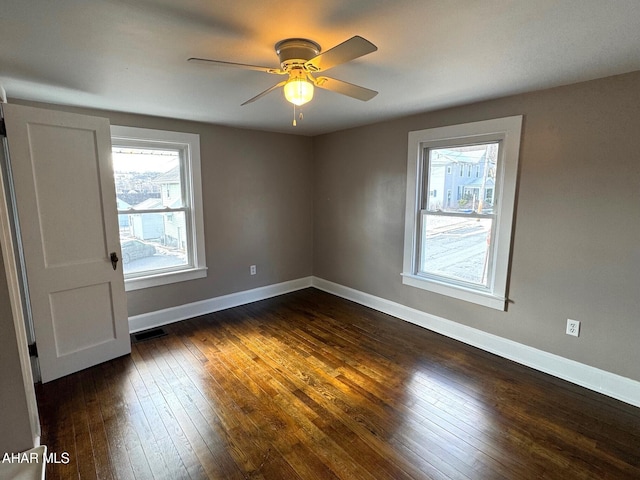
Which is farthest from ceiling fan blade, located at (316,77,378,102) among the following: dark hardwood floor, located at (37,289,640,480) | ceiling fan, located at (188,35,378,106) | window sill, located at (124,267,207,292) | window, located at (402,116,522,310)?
window sill, located at (124,267,207,292)

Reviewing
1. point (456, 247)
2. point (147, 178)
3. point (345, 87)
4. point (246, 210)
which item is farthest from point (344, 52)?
point (246, 210)

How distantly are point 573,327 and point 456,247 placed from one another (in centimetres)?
115

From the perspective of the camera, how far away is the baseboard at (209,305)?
11.4ft

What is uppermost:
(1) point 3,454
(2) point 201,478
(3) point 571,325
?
(3) point 571,325

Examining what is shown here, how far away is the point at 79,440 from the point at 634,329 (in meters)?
3.73

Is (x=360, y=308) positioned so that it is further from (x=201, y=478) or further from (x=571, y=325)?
(x=201, y=478)

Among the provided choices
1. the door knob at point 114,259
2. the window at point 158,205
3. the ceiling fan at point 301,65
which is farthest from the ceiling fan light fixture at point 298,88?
the window at point 158,205

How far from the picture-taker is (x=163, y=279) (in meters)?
3.54

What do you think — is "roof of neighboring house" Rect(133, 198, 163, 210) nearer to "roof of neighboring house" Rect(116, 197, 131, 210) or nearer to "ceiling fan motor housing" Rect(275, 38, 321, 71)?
"roof of neighboring house" Rect(116, 197, 131, 210)

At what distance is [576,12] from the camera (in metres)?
1.39

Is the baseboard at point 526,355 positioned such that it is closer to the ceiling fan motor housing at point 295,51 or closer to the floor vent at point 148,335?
the floor vent at point 148,335

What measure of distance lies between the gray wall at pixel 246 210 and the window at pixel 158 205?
0.11 m

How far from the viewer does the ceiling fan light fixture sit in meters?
1.72

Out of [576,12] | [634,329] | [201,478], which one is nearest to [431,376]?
[634,329]
